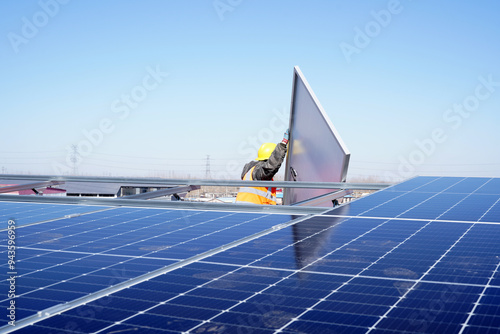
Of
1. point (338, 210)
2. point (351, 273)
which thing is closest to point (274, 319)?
point (351, 273)

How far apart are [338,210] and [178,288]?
5717 mm

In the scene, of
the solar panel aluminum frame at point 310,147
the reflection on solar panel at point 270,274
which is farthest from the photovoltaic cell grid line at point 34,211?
the solar panel aluminum frame at point 310,147

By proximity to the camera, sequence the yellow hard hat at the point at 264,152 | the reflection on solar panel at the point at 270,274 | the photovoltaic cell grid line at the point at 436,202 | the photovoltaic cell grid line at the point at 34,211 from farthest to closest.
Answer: the yellow hard hat at the point at 264,152, the photovoltaic cell grid line at the point at 34,211, the photovoltaic cell grid line at the point at 436,202, the reflection on solar panel at the point at 270,274

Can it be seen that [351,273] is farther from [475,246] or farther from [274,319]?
[475,246]

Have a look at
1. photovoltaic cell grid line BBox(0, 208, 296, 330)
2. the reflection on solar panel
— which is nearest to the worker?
photovoltaic cell grid line BBox(0, 208, 296, 330)

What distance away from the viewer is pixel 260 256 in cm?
701

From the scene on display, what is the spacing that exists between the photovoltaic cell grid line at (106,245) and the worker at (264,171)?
6.58m

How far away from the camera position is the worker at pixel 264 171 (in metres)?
18.4

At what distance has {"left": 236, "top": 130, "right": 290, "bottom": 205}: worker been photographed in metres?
18.4

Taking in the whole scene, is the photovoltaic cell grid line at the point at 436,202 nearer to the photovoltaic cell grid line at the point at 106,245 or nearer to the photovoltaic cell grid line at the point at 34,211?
the photovoltaic cell grid line at the point at 106,245

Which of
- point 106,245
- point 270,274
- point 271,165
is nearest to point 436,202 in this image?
point 270,274

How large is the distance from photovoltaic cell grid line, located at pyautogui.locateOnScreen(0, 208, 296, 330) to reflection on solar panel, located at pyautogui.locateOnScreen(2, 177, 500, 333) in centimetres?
2

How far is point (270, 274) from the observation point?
6.16 m

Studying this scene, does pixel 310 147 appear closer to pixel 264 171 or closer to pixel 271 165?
pixel 271 165
